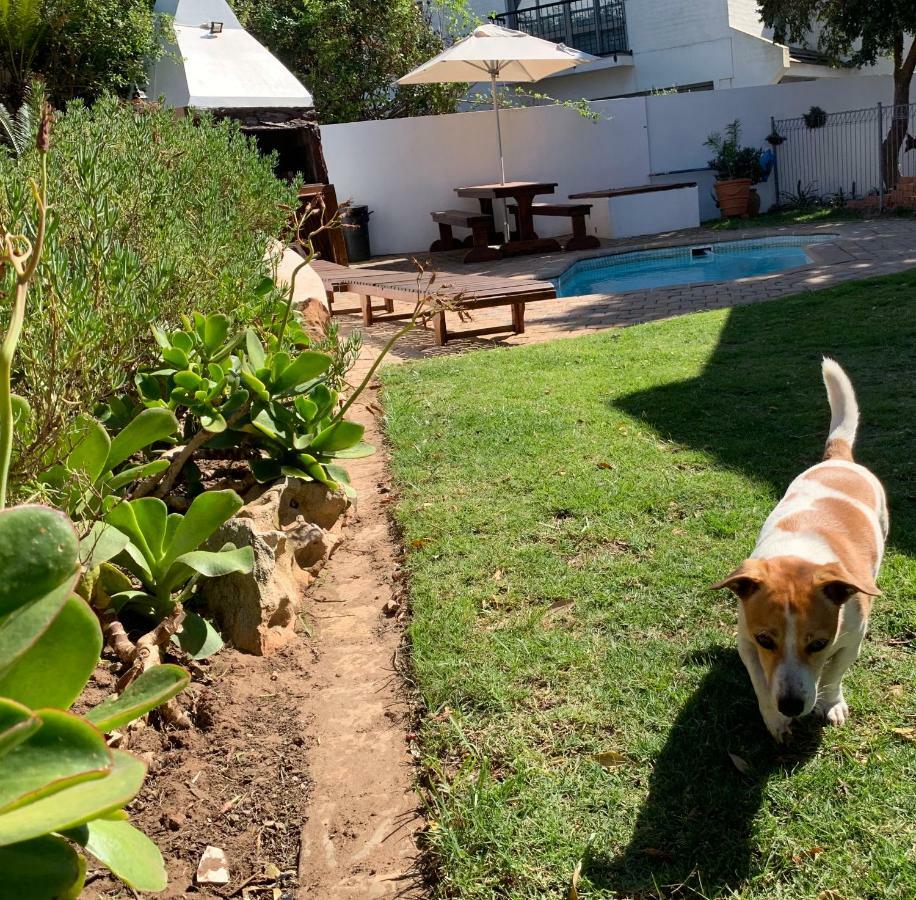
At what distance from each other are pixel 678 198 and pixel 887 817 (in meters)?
17.1

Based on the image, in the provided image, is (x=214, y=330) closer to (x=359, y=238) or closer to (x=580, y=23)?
(x=359, y=238)

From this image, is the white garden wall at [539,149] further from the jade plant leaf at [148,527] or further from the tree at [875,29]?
the jade plant leaf at [148,527]

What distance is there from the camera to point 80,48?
534 inches

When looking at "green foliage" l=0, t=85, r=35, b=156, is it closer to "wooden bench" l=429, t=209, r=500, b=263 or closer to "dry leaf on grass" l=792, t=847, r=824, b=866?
"dry leaf on grass" l=792, t=847, r=824, b=866

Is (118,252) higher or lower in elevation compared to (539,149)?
lower

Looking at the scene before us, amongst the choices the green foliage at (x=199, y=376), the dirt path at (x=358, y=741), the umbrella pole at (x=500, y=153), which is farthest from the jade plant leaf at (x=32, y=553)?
the umbrella pole at (x=500, y=153)

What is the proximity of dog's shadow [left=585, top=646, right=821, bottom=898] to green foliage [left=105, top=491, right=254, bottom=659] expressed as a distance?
1.61 meters

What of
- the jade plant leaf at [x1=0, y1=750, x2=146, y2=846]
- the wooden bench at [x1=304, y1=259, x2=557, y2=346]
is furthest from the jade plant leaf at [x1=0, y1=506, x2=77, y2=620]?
the wooden bench at [x1=304, y1=259, x2=557, y2=346]

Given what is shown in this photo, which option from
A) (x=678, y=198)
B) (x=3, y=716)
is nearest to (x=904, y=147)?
(x=678, y=198)

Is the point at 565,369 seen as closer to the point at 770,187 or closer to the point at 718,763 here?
the point at 718,763

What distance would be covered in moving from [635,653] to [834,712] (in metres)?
0.71

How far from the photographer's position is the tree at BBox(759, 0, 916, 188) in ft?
57.5

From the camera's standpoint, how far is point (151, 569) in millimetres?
3414

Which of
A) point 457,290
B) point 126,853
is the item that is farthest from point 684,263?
point 126,853
